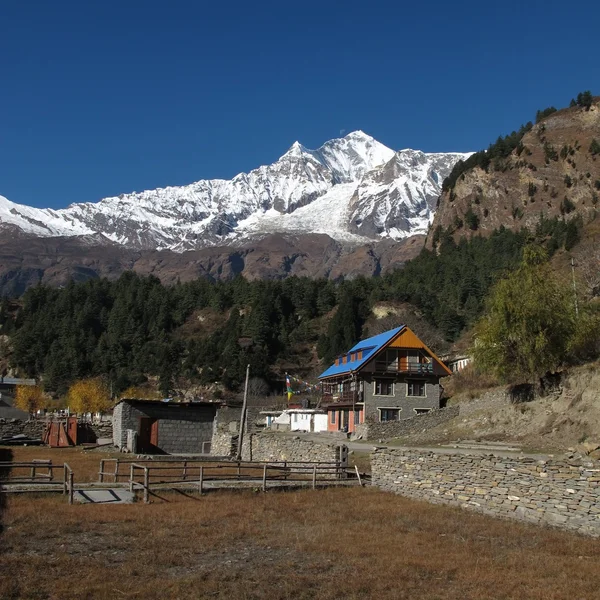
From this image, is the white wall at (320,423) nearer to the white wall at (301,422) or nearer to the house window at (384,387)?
the white wall at (301,422)

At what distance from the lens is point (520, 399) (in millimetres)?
43156

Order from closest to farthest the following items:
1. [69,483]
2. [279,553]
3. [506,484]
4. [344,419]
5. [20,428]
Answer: [279,553], [506,484], [69,483], [20,428], [344,419]

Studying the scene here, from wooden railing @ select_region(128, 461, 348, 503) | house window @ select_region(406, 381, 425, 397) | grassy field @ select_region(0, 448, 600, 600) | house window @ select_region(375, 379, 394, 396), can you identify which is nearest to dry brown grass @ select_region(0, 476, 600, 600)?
grassy field @ select_region(0, 448, 600, 600)

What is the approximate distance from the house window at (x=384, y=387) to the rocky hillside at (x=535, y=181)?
99.5 m

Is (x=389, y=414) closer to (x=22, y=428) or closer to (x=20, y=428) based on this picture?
(x=22, y=428)

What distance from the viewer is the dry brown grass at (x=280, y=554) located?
40.9 feet

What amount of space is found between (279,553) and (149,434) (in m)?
35.8

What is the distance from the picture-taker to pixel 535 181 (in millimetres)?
155125

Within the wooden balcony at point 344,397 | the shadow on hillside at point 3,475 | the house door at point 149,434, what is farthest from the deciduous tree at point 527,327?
the shadow on hillside at point 3,475

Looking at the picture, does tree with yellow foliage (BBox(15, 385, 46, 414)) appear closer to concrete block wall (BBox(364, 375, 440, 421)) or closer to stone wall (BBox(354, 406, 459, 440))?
concrete block wall (BBox(364, 375, 440, 421))

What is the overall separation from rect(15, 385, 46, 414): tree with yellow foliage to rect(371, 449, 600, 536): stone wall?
94.9 meters

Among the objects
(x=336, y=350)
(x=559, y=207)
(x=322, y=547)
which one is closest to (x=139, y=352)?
(x=336, y=350)

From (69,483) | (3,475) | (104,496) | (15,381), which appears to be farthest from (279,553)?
(15,381)

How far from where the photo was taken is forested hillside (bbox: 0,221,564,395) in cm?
11488
